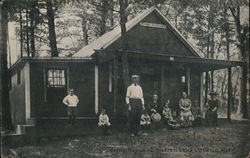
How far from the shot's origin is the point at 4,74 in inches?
385

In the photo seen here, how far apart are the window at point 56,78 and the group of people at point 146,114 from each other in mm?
854

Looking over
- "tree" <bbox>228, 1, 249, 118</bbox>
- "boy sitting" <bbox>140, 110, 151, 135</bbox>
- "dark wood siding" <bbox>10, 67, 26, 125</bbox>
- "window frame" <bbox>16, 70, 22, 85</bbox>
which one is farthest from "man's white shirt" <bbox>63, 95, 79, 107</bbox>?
"tree" <bbox>228, 1, 249, 118</bbox>

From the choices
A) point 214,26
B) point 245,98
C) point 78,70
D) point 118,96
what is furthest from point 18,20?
point 245,98

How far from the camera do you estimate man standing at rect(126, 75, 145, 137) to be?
29.4 ft

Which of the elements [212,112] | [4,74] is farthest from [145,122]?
[4,74]

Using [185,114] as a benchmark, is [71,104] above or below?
above

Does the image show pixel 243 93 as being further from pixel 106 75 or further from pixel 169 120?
pixel 106 75

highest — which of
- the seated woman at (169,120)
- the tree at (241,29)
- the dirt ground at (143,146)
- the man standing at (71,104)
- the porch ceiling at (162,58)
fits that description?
the tree at (241,29)

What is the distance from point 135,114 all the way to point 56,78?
10.4 feet

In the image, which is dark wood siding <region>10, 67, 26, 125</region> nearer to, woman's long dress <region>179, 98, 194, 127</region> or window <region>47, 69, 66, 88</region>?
window <region>47, 69, 66, 88</region>

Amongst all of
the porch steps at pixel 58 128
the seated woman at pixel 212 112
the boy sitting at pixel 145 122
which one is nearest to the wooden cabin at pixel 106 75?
the porch steps at pixel 58 128

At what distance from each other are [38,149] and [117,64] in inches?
161

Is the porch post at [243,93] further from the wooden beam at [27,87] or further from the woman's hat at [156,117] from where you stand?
the wooden beam at [27,87]

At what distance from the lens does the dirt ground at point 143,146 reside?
6.91 meters
